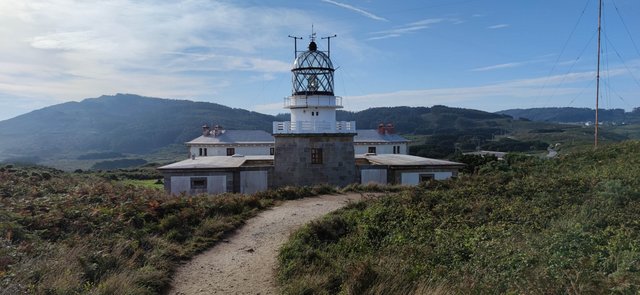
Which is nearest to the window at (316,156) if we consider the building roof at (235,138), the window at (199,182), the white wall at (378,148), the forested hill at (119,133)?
the window at (199,182)

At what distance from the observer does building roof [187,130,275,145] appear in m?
36.9

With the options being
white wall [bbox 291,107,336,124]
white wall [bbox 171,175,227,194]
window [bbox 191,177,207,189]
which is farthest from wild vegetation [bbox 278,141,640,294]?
window [bbox 191,177,207,189]

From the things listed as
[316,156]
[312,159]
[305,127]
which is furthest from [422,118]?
[305,127]

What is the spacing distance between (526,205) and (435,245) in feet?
11.6

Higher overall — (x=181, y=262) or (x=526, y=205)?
(x=526, y=205)

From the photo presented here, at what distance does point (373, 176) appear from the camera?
21.1 m

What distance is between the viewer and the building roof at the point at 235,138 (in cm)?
3694

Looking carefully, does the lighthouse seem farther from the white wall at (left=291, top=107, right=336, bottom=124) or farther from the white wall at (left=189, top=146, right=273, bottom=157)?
the white wall at (left=189, top=146, right=273, bottom=157)

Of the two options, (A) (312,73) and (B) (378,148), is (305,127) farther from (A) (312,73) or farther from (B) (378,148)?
(B) (378,148)

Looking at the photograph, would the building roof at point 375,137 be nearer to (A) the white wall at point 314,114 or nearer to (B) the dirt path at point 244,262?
(A) the white wall at point 314,114

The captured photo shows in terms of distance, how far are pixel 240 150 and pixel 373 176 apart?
18.5m

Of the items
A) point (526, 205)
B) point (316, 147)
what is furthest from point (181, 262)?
point (316, 147)

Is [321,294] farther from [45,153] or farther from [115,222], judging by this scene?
[45,153]

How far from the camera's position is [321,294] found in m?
6.10
